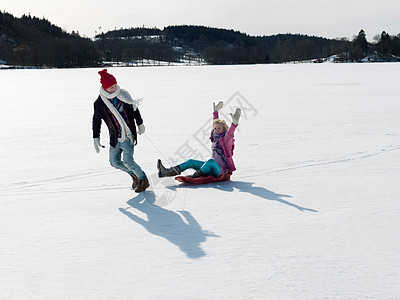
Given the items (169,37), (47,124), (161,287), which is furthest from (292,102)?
(169,37)

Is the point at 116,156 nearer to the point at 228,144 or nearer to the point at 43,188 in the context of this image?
the point at 43,188

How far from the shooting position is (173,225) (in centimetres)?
357

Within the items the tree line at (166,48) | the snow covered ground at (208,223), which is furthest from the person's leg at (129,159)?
the tree line at (166,48)

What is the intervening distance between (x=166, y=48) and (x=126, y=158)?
14753 centimetres

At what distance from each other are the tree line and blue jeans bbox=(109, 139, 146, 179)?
4024 inches

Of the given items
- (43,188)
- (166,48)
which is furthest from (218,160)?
(166,48)

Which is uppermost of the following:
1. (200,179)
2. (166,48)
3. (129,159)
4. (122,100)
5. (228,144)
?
(166,48)

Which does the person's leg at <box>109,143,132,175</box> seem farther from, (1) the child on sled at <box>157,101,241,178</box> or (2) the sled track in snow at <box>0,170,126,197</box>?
(1) the child on sled at <box>157,101,241,178</box>

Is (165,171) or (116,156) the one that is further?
(165,171)

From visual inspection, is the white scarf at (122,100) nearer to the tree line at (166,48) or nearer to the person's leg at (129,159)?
the person's leg at (129,159)

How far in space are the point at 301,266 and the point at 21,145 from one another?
6.60 m

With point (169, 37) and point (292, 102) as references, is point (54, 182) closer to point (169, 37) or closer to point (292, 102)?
point (292, 102)

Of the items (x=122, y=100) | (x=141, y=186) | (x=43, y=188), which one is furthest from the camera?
(x=43, y=188)

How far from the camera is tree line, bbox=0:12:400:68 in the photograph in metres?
102
